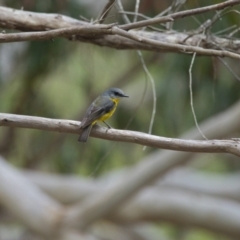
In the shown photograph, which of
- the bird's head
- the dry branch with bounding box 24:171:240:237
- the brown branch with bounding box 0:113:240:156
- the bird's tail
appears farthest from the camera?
the dry branch with bounding box 24:171:240:237

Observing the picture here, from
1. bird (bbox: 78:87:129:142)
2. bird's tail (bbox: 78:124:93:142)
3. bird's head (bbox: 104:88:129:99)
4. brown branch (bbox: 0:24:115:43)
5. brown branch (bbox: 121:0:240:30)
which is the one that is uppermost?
brown branch (bbox: 121:0:240:30)

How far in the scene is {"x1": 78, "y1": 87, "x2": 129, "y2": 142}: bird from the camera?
2.52 m

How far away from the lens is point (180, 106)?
6.38 metres

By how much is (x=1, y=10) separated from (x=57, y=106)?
4.34m

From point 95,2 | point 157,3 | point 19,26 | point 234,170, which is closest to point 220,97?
point 157,3

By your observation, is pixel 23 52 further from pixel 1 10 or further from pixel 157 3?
pixel 1 10

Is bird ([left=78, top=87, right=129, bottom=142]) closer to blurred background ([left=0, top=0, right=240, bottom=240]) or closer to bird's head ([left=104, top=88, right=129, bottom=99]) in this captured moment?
bird's head ([left=104, top=88, right=129, bottom=99])

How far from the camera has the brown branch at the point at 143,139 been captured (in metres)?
2.21

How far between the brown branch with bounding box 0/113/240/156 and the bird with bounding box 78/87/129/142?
21 cm

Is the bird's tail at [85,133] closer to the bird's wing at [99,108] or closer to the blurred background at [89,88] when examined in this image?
A: the bird's wing at [99,108]

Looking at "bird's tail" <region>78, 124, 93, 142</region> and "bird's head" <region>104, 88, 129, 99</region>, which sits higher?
"bird's head" <region>104, 88, 129, 99</region>

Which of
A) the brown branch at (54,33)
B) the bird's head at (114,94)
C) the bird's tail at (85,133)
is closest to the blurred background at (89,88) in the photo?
the bird's head at (114,94)

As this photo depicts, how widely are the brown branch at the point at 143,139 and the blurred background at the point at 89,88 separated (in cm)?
232

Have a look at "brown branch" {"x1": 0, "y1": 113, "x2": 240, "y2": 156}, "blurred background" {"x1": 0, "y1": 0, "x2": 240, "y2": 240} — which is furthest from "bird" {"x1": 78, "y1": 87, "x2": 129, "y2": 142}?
"blurred background" {"x1": 0, "y1": 0, "x2": 240, "y2": 240}
